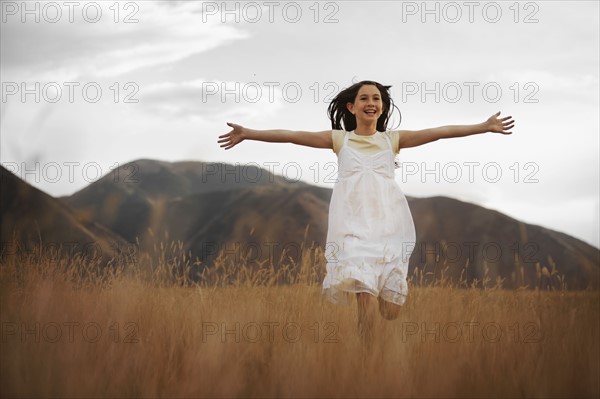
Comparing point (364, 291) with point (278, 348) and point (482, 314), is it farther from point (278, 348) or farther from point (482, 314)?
point (482, 314)

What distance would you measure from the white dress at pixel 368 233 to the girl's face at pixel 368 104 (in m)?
0.33

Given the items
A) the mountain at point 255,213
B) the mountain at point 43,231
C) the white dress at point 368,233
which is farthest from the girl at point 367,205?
the mountain at point 255,213

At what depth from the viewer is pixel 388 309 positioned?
15.8ft

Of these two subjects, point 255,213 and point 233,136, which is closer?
point 233,136

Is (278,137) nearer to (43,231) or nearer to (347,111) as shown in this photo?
(347,111)

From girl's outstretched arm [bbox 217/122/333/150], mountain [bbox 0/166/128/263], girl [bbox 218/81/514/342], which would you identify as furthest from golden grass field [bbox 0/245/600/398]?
girl's outstretched arm [bbox 217/122/333/150]

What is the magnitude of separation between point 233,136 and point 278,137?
13.5 inches

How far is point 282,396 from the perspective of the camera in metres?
3.48

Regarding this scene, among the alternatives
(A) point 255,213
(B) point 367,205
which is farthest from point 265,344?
(A) point 255,213

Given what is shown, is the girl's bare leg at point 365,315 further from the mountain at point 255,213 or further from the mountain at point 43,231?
the mountain at point 255,213

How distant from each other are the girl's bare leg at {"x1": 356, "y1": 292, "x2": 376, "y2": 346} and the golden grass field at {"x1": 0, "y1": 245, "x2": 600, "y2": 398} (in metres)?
0.06

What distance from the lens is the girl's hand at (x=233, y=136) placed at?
4.97 metres

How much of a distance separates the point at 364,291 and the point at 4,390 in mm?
2290

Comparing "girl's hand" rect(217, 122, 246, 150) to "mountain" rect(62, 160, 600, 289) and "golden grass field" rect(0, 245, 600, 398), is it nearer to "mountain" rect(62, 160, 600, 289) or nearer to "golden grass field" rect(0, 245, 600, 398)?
"golden grass field" rect(0, 245, 600, 398)
